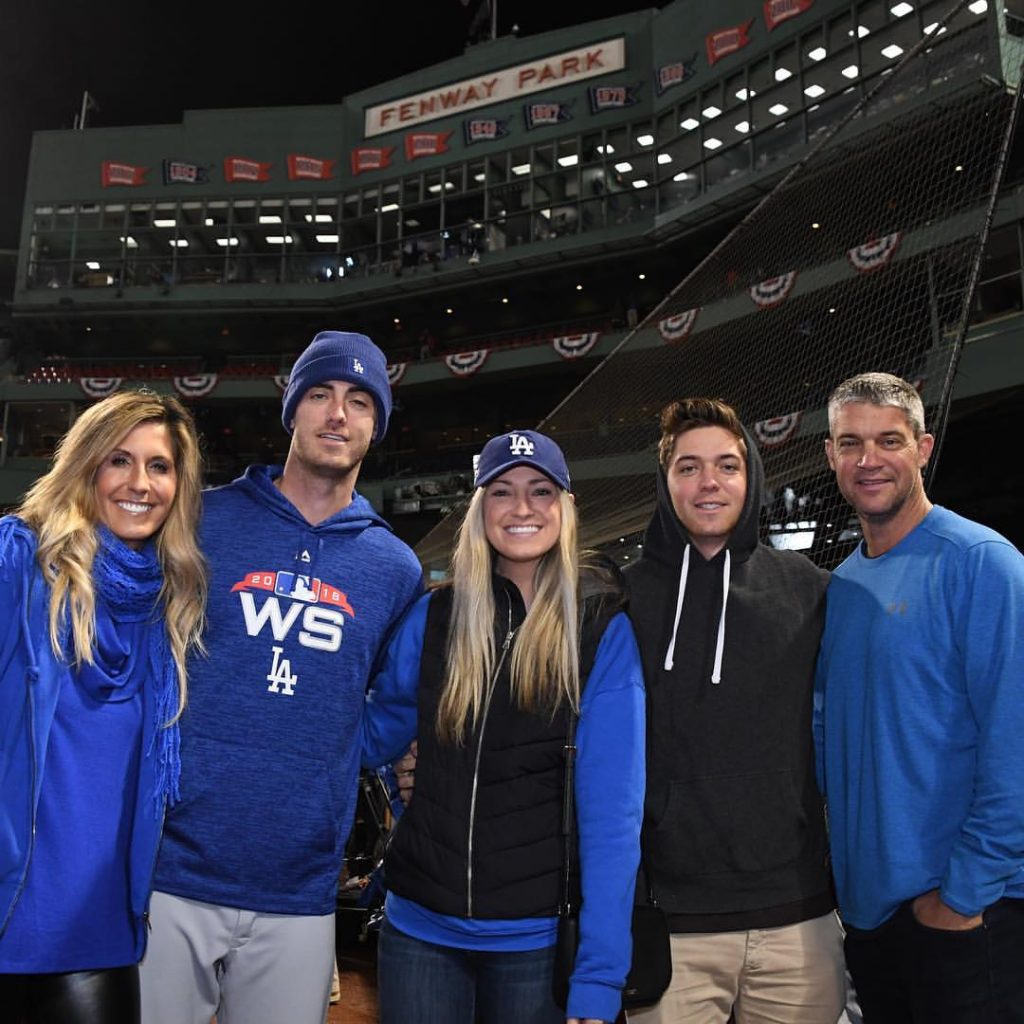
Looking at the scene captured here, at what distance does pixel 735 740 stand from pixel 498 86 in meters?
37.4

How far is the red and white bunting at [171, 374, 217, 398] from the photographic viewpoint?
34250mm

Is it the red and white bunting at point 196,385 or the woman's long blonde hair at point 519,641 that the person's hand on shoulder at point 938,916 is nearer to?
the woman's long blonde hair at point 519,641

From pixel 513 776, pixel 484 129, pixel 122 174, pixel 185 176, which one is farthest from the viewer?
pixel 122 174

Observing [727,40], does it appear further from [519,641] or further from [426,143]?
[519,641]

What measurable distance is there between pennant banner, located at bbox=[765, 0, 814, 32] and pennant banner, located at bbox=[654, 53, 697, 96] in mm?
3264

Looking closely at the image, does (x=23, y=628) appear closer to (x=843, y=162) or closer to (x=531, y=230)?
(x=843, y=162)

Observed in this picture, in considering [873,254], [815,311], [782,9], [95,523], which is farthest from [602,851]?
[782,9]

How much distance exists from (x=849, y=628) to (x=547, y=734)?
107 cm

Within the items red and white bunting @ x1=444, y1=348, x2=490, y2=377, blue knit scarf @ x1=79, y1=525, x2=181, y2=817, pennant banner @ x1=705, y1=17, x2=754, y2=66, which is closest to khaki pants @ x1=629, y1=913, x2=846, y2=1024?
blue knit scarf @ x1=79, y1=525, x2=181, y2=817

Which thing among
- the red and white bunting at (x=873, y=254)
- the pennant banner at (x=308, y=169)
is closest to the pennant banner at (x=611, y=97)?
the pennant banner at (x=308, y=169)

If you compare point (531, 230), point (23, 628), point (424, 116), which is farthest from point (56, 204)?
point (23, 628)

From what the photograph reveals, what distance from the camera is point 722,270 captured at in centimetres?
1024

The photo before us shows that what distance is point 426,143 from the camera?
118ft

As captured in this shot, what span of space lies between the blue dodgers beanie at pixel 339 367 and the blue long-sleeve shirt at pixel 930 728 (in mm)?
1787
